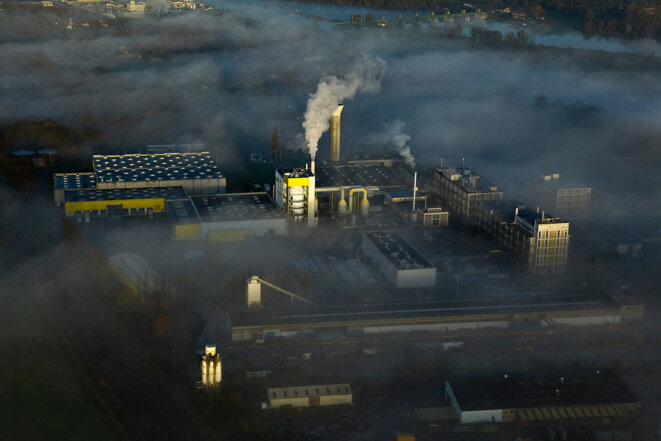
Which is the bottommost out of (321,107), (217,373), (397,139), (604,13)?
(217,373)

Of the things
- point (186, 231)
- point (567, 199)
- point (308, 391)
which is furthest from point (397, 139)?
point (308, 391)

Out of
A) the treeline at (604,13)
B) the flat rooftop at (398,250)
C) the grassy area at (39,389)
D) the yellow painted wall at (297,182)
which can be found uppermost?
the treeline at (604,13)

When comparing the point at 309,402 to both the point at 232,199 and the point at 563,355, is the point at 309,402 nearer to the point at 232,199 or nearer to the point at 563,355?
the point at 563,355

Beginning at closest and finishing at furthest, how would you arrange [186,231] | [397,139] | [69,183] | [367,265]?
[367,265], [186,231], [69,183], [397,139]

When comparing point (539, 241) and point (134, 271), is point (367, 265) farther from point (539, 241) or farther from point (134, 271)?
point (134, 271)

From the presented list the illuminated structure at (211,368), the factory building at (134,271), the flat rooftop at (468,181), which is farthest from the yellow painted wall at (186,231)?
the illuminated structure at (211,368)

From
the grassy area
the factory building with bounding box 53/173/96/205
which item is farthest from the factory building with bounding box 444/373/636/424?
the factory building with bounding box 53/173/96/205

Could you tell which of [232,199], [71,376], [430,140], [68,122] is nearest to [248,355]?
[71,376]

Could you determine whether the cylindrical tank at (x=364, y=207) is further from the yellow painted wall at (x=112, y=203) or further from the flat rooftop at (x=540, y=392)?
the flat rooftop at (x=540, y=392)
